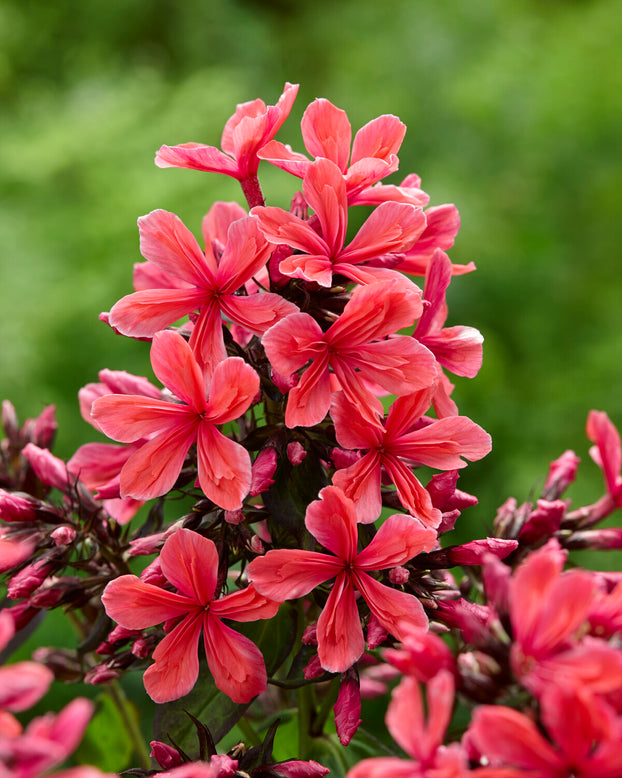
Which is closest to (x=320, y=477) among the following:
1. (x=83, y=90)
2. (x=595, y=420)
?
(x=595, y=420)

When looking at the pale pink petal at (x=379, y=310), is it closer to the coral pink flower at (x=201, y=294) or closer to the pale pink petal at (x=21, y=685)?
the coral pink flower at (x=201, y=294)

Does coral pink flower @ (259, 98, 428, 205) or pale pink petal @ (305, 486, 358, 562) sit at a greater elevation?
coral pink flower @ (259, 98, 428, 205)

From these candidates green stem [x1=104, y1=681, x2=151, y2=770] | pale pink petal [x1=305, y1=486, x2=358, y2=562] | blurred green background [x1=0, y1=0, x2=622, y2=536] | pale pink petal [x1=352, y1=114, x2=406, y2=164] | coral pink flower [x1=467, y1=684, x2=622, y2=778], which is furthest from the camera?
blurred green background [x1=0, y1=0, x2=622, y2=536]

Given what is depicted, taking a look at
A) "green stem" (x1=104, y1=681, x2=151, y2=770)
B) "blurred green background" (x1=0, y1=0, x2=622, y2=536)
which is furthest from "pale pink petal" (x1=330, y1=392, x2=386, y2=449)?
"blurred green background" (x1=0, y1=0, x2=622, y2=536)

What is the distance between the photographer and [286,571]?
509mm

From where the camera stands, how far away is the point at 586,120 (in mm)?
1740

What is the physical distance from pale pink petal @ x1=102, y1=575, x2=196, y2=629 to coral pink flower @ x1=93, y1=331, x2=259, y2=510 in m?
0.06

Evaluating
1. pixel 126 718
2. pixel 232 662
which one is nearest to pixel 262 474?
pixel 232 662

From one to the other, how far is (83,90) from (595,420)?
187cm

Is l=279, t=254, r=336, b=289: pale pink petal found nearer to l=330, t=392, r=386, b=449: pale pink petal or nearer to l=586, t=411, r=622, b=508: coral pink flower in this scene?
l=330, t=392, r=386, b=449: pale pink petal

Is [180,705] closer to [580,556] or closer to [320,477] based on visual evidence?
[320,477]

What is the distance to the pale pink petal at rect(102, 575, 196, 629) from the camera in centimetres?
52

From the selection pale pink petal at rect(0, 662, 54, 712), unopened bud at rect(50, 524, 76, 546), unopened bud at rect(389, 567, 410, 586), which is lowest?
unopened bud at rect(50, 524, 76, 546)

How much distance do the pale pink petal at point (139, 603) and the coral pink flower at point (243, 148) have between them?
0.29 metres
